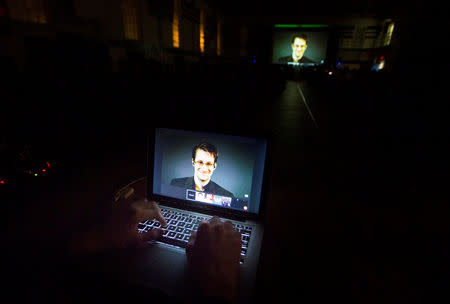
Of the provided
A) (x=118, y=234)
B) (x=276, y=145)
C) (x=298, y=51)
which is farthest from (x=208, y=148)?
(x=298, y=51)

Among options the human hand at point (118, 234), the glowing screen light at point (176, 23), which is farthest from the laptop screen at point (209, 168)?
the glowing screen light at point (176, 23)

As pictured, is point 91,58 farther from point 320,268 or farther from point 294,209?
point 320,268

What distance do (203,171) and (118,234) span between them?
0.38 m

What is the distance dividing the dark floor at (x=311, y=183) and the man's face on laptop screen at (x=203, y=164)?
13 cm

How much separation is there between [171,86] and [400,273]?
3.49 m

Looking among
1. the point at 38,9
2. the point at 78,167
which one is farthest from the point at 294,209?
the point at 38,9

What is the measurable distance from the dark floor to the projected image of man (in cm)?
1216

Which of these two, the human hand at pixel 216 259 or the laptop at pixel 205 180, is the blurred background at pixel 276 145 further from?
Answer: the human hand at pixel 216 259

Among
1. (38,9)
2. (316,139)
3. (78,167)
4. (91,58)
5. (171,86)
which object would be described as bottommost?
(78,167)

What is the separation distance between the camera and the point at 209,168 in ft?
2.88

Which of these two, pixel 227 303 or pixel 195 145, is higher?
pixel 195 145

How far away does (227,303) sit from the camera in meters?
0.46

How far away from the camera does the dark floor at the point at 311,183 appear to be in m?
0.80

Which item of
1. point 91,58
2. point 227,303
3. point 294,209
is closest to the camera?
point 227,303
